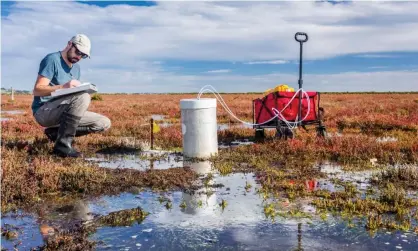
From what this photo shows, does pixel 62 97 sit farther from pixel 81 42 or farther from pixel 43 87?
pixel 81 42

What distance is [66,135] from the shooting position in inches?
339

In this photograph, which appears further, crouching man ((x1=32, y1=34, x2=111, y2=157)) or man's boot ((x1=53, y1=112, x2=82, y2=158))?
man's boot ((x1=53, y1=112, x2=82, y2=158))

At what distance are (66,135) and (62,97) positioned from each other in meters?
0.72

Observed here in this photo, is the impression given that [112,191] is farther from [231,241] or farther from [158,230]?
[231,241]

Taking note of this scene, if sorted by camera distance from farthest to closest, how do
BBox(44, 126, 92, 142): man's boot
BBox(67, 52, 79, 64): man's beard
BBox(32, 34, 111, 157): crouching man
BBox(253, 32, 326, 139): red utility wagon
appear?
BBox(253, 32, 326, 139): red utility wagon < BBox(44, 126, 92, 142): man's boot < BBox(67, 52, 79, 64): man's beard < BBox(32, 34, 111, 157): crouching man

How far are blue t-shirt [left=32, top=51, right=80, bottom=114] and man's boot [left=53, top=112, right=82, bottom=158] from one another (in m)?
0.61

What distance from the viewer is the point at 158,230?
442 centimetres

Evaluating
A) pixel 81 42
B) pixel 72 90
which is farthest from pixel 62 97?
pixel 81 42

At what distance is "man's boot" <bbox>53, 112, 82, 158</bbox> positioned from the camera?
8.53m

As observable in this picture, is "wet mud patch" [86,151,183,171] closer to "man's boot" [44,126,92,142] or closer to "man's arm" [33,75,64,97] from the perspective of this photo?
"man's boot" [44,126,92,142]

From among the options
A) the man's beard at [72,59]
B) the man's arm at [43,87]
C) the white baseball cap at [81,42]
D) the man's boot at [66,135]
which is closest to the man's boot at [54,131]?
the man's boot at [66,135]

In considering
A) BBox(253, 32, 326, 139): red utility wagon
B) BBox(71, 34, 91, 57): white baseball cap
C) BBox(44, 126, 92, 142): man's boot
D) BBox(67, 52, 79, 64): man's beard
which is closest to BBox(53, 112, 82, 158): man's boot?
BBox(44, 126, 92, 142): man's boot

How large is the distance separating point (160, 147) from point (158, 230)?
6.33 meters

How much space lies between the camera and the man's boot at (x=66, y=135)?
8531 millimetres
